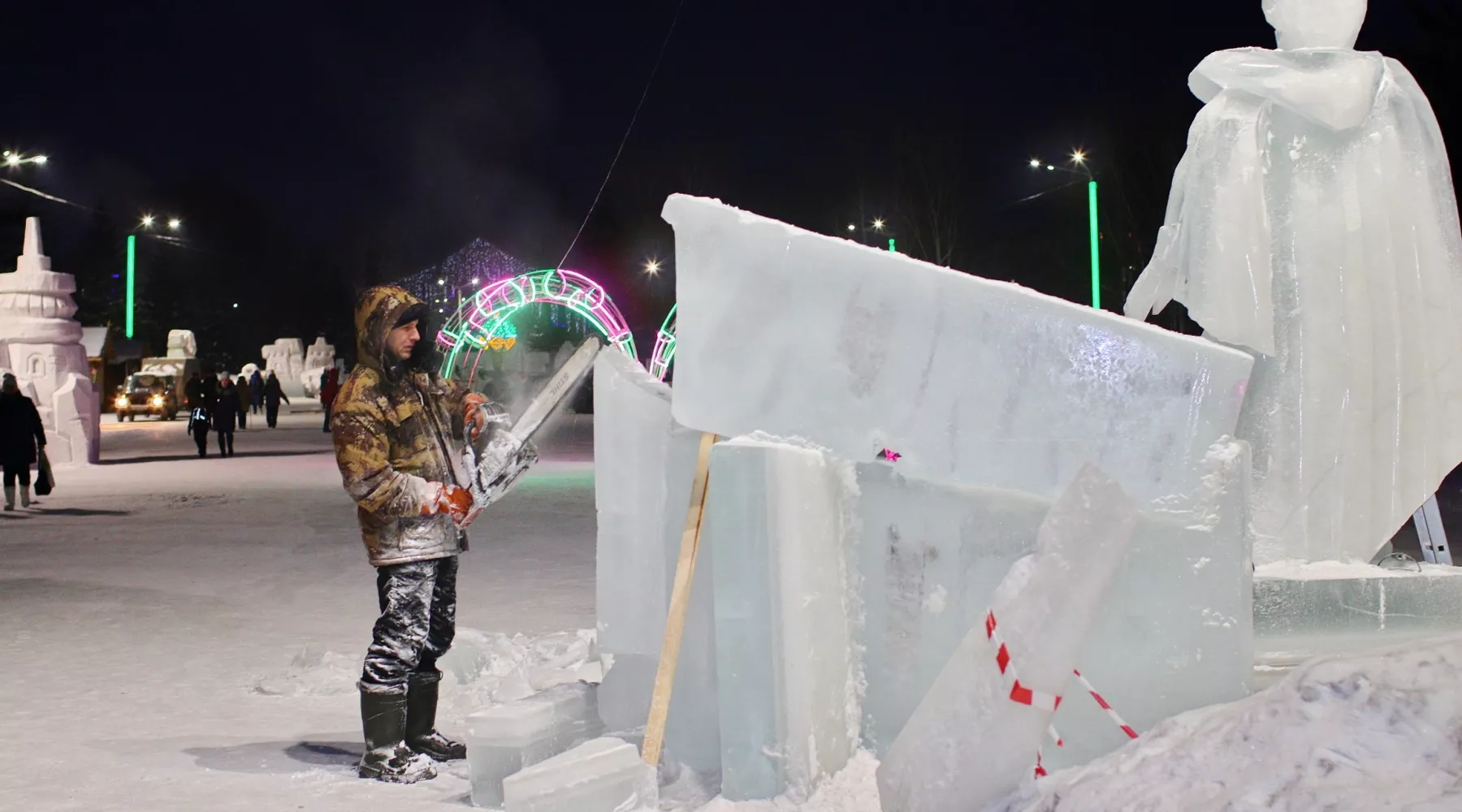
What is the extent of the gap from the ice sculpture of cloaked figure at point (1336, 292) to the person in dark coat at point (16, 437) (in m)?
13.7

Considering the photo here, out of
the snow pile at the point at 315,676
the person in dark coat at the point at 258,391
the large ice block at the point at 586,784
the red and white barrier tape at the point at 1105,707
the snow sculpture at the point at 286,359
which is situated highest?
the snow sculpture at the point at 286,359

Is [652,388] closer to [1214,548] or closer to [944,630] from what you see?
[944,630]

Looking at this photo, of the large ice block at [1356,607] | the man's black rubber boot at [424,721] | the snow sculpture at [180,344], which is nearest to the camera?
the large ice block at [1356,607]

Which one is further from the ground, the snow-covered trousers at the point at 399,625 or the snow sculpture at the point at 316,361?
the snow sculpture at the point at 316,361

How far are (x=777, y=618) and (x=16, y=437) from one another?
1383cm

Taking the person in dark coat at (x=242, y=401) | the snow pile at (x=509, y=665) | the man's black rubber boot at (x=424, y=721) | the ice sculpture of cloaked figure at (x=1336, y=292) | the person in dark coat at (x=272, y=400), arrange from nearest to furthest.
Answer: the ice sculpture of cloaked figure at (x=1336, y=292) → the man's black rubber boot at (x=424, y=721) → the snow pile at (x=509, y=665) → the person in dark coat at (x=272, y=400) → the person in dark coat at (x=242, y=401)

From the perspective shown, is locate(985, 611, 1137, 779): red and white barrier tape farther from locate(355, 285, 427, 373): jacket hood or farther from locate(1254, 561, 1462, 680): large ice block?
locate(355, 285, 427, 373): jacket hood

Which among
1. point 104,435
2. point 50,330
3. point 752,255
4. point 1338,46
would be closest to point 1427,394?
point 1338,46

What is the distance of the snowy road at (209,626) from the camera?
4.95 meters

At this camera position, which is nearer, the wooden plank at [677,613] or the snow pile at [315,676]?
the wooden plank at [677,613]

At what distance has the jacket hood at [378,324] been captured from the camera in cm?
505

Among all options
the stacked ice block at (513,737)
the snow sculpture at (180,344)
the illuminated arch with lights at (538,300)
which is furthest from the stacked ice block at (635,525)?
the snow sculpture at (180,344)

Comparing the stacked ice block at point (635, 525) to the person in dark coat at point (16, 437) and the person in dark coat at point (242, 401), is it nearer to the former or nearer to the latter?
the person in dark coat at point (16, 437)

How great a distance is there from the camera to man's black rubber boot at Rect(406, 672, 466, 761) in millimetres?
5156
